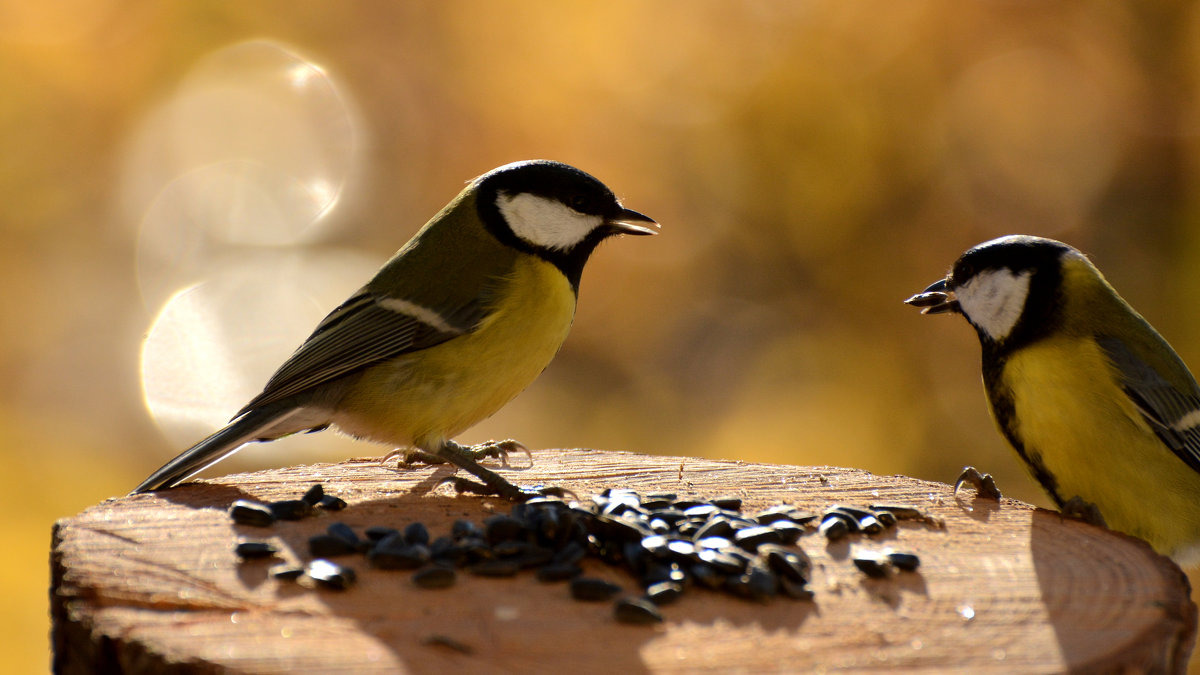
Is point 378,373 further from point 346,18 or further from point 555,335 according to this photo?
point 346,18

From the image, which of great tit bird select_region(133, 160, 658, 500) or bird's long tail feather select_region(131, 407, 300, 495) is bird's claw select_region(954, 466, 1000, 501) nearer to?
great tit bird select_region(133, 160, 658, 500)

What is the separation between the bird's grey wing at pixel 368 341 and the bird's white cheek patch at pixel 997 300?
4.43 ft

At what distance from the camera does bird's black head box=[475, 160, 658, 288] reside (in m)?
2.88

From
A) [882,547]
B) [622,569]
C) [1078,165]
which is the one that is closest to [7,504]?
[622,569]

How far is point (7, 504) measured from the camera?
4.09m

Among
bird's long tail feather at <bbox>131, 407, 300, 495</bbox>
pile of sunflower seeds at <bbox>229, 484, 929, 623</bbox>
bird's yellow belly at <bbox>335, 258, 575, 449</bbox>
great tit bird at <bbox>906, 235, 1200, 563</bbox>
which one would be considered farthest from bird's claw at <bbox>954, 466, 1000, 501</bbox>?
bird's long tail feather at <bbox>131, 407, 300, 495</bbox>

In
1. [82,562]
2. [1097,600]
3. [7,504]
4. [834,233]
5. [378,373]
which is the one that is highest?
[834,233]

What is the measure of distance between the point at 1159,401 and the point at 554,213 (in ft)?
5.45

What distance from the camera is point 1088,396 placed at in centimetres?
264

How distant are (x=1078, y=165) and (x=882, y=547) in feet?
11.2

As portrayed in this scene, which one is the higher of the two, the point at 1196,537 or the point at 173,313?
the point at 173,313

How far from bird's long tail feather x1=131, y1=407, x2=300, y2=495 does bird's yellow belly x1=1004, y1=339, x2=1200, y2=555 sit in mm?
1933

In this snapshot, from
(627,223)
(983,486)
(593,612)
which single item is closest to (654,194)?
(627,223)

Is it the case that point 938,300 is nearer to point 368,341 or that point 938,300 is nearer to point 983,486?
point 983,486
